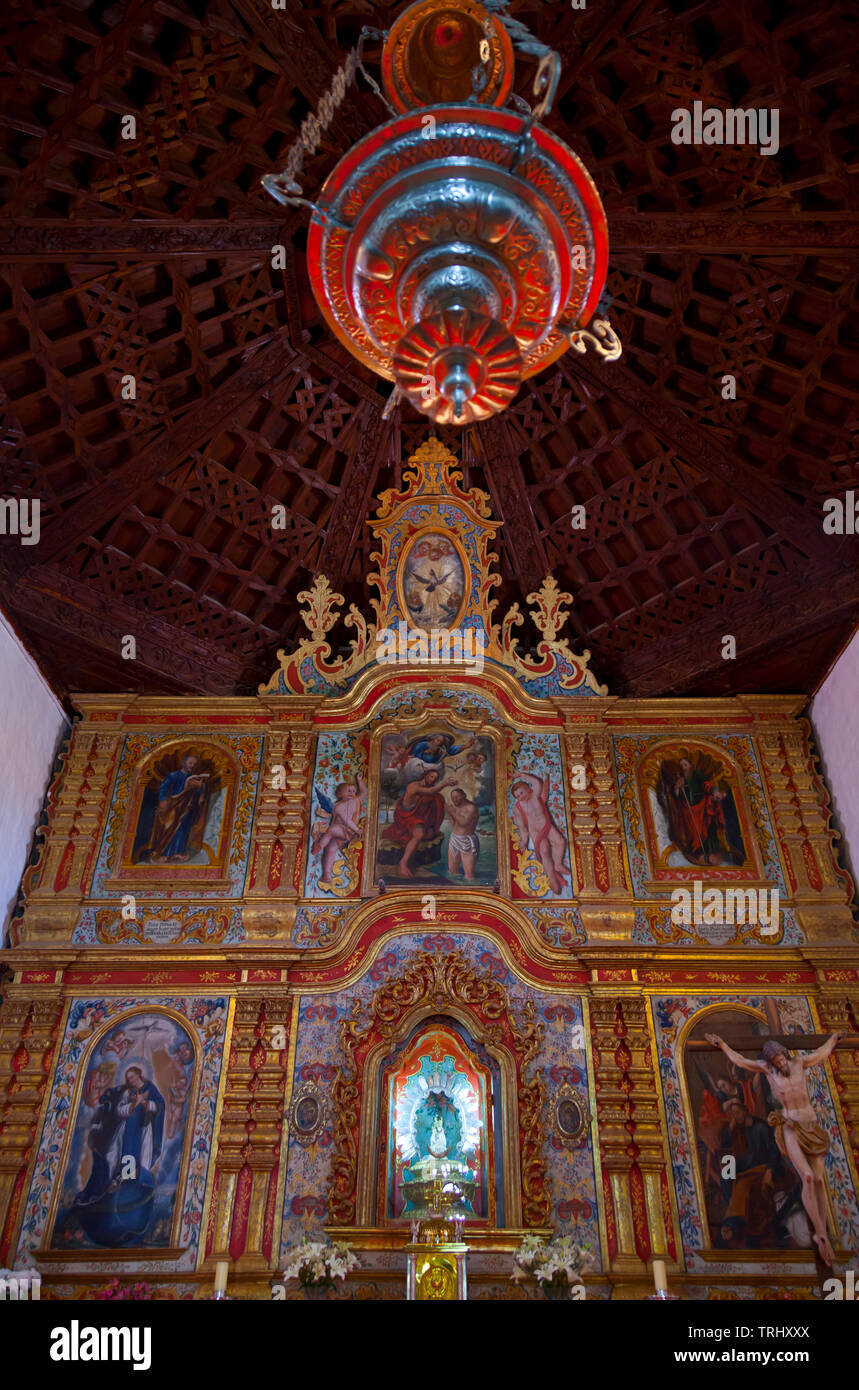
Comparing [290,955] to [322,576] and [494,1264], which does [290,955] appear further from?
[322,576]

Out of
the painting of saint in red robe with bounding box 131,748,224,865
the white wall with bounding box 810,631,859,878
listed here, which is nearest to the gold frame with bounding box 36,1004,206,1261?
the painting of saint in red robe with bounding box 131,748,224,865

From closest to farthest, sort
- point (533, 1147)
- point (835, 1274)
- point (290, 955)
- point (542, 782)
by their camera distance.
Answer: point (835, 1274) → point (533, 1147) → point (290, 955) → point (542, 782)

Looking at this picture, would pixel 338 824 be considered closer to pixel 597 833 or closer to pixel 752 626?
pixel 597 833

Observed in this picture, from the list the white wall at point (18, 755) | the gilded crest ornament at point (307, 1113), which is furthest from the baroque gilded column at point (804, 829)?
the white wall at point (18, 755)

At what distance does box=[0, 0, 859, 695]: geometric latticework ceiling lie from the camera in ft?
24.6

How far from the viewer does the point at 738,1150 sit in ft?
27.7

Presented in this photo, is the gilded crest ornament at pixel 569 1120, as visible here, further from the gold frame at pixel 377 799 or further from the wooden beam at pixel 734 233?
the wooden beam at pixel 734 233

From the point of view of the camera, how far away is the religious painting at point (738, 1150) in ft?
26.4

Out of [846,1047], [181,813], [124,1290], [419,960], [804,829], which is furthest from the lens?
[181,813]

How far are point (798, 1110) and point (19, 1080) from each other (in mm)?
7351

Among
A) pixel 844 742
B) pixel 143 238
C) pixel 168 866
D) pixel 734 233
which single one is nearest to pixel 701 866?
pixel 844 742

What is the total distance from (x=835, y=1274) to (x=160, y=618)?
9.45 metres
